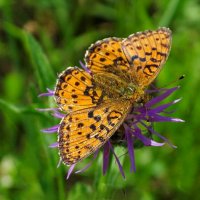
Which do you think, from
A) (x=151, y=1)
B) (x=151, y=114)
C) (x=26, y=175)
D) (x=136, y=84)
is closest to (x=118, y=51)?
(x=136, y=84)

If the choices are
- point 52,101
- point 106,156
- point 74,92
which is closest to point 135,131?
point 106,156

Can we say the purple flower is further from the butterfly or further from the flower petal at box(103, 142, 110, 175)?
the butterfly


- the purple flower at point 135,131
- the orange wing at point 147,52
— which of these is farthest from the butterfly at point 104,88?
the purple flower at point 135,131

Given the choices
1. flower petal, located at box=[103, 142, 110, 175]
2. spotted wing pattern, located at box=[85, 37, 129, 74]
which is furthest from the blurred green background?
spotted wing pattern, located at box=[85, 37, 129, 74]

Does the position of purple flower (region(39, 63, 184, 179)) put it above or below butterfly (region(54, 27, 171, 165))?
below

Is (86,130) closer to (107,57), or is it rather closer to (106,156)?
(106,156)

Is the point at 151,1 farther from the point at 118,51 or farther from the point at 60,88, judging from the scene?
the point at 60,88
